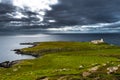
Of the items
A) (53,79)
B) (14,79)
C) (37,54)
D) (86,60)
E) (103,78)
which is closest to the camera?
(103,78)

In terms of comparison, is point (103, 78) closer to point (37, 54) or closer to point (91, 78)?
point (91, 78)

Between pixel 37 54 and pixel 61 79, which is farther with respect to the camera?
pixel 37 54

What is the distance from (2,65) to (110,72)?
91996mm

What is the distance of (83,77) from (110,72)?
358 inches

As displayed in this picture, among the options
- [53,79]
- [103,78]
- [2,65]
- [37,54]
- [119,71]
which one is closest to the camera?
[103,78]

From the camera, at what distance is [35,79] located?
236ft

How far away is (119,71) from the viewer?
69938mm

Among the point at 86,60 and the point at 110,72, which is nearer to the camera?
the point at 110,72

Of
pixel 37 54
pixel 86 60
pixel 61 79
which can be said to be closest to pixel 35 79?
pixel 61 79

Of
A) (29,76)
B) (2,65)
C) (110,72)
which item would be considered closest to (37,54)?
(2,65)

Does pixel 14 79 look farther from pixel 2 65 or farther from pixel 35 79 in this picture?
pixel 2 65

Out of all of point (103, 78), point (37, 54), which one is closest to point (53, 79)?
point (103, 78)

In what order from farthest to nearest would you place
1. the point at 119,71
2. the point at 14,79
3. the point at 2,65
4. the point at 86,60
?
the point at 2,65
the point at 86,60
the point at 14,79
the point at 119,71

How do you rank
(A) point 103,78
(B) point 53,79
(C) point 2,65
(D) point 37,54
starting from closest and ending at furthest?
(A) point 103,78
(B) point 53,79
(C) point 2,65
(D) point 37,54
